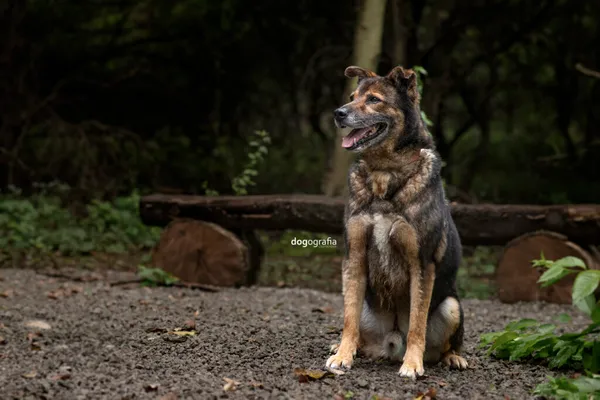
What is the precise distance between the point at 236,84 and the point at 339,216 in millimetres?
8218

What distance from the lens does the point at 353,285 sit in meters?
5.43

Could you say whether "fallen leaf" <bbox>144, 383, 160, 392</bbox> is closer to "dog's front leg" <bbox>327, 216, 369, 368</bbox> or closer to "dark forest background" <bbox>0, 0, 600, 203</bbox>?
"dog's front leg" <bbox>327, 216, 369, 368</bbox>

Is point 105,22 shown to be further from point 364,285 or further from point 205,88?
point 364,285

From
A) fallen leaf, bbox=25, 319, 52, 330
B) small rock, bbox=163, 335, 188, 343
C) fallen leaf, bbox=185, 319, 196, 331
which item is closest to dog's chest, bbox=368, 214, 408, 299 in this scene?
small rock, bbox=163, 335, 188, 343

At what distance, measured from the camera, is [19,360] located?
224 inches

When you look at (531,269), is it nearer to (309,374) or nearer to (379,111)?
(379,111)

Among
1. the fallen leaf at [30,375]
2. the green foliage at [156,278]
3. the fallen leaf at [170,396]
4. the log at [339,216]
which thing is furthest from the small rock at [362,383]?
the green foliage at [156,278]

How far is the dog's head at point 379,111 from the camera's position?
535 centimetres

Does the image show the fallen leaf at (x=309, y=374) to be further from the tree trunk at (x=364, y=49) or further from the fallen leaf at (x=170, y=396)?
the tree trunk at (x=364, y=49)

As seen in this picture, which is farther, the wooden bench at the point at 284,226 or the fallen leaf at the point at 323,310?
the wooden bench at the point at 284,226

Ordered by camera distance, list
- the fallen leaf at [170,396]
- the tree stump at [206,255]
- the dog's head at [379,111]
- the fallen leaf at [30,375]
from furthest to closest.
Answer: the tree stump at [206,255]
the dog's head at [379,111]
the fallen leaf at [30,375]
the fallen leaf at [170,396]

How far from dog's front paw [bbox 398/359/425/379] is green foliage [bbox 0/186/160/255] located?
25.3 ft

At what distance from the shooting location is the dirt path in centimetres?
488

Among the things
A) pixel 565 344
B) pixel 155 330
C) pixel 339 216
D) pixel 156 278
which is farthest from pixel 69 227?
pixel 565 344
